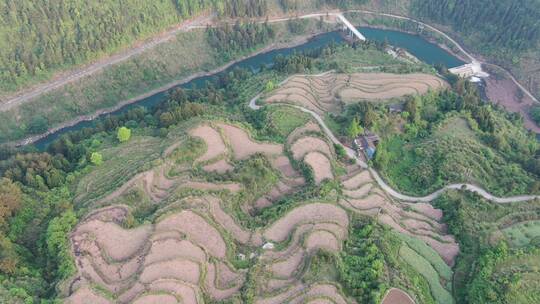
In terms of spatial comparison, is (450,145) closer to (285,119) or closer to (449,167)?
(449,167)

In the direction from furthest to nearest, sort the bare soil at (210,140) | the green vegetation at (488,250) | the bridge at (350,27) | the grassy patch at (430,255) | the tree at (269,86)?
the bridge at (350,27)
the tree at (269,86)
the bare soil at (210,140)
the grassy patch at (430,255)
the green vegetation at (488,250)

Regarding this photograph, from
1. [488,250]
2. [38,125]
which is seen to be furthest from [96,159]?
[488,250]

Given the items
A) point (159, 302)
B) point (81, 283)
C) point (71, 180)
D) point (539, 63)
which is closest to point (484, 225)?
point (159, 302)

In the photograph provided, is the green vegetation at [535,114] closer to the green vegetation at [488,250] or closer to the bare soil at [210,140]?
the green vegetation at [488,250]

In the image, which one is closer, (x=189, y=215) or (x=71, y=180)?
(x=189, y=215)

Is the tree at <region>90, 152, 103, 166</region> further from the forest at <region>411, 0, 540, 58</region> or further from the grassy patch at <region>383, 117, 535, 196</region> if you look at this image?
the forest at <region>411, 0, 540, 58</region>

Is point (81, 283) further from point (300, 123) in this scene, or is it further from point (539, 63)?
point (539, 63)

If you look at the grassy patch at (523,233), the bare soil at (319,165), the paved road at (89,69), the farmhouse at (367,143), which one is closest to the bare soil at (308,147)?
the bare soil at (319,165)
